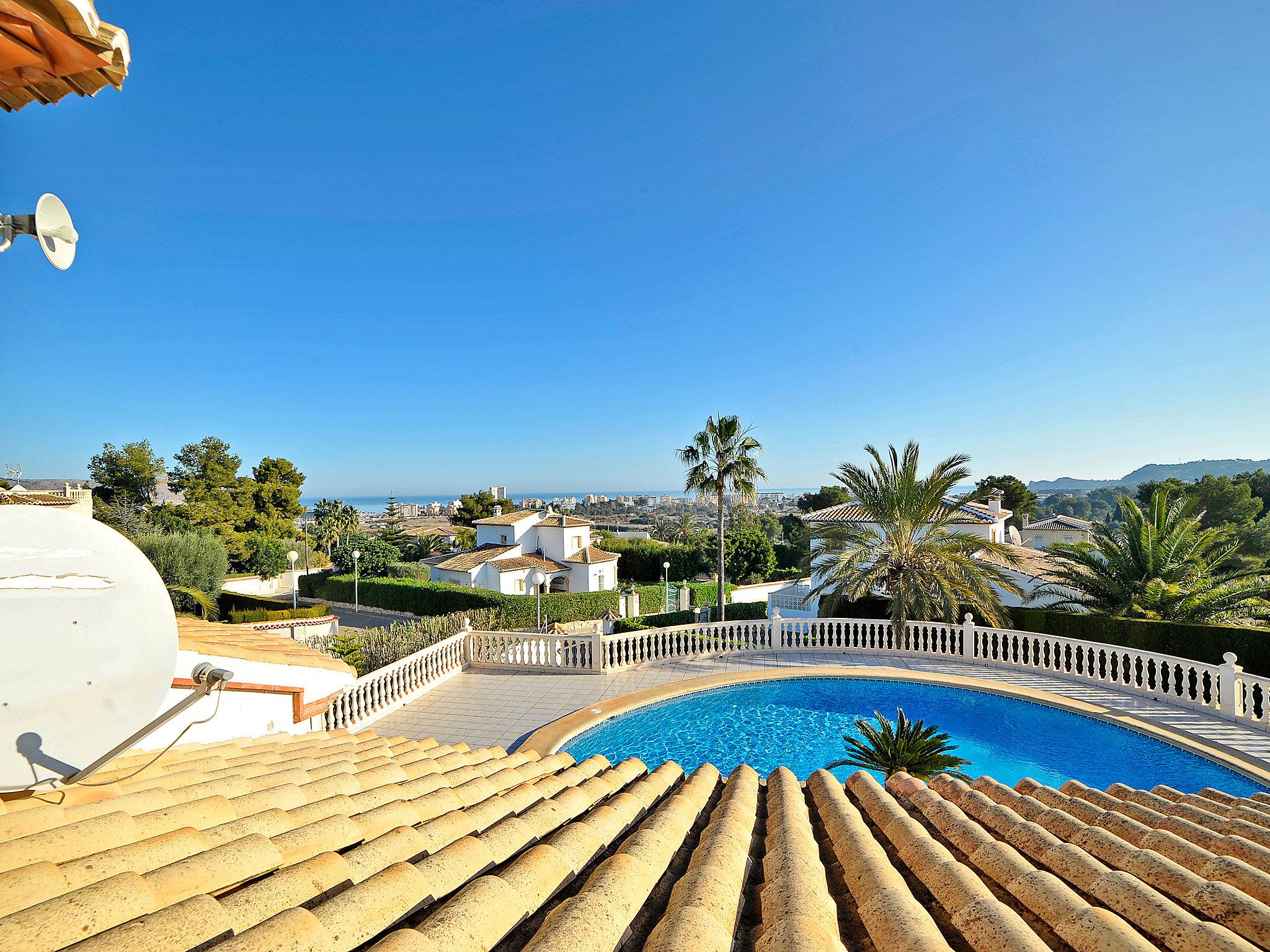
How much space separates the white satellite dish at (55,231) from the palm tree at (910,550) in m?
12.4

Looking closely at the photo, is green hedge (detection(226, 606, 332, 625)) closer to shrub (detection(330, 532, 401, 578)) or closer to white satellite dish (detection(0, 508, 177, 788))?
shrub (detection(330, 532, 401, 578))

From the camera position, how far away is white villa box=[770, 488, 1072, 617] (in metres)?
13.8

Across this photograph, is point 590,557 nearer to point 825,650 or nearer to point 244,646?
point 825,650

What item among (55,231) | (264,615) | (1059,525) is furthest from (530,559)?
(1059,525)

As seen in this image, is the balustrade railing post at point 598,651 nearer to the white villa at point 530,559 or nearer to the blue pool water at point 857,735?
the blue pool water at point 857,735

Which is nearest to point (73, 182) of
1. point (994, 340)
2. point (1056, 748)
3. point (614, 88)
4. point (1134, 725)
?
point (614, 88)

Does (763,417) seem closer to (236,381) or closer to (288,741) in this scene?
(288,741)

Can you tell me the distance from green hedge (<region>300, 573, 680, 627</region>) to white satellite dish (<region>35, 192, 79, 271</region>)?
1721 centimetres

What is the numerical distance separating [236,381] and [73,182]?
2332 centimetres

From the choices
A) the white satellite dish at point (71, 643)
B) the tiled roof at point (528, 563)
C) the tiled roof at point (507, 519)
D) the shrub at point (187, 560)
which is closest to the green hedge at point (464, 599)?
the tiled roof at point (528, 563)

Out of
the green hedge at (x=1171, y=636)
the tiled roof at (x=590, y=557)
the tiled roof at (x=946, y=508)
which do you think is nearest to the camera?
the green hedge at (x=1171, y=636)

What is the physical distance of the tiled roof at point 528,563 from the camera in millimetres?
30547

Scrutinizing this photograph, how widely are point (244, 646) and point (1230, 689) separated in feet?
42.8

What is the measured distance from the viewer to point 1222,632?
359 inches
